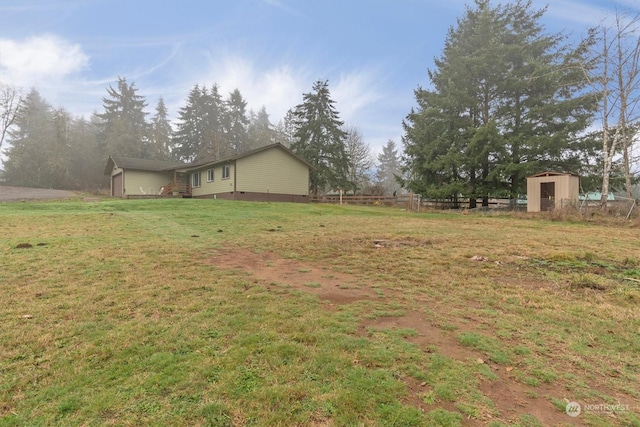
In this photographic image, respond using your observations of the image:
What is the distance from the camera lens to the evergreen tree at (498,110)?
2127 cm

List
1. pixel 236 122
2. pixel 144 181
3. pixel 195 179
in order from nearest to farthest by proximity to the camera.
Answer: pixel 195 179 → pixel 144 181 → pixel 236 122

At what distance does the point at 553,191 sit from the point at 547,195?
45 cm

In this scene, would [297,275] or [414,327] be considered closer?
[414,327]

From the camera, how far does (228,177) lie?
24516 millimetres

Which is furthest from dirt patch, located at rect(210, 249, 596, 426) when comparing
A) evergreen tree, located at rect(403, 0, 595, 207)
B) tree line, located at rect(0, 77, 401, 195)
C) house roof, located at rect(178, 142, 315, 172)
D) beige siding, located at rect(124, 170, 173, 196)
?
beige siding, located at rect(124, 170, 173, 196)

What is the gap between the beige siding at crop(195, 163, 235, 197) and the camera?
79.7ft

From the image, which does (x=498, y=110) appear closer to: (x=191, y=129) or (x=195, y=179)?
(x=195, y=179)

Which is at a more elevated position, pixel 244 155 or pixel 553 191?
pixel 244 155

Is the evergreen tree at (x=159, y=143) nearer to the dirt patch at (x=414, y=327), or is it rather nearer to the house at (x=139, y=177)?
the house at (x=139, y=177)

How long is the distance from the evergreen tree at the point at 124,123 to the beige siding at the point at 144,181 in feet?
43.1

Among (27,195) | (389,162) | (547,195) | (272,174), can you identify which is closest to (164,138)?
(27,195)

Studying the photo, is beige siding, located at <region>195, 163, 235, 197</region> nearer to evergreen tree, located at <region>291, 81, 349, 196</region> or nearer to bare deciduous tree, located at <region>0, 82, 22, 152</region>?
evergreen tree, located at <region>291, 81, 349, 196</region>

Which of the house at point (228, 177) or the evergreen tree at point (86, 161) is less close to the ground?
the evergreen tree at point (86, 161)

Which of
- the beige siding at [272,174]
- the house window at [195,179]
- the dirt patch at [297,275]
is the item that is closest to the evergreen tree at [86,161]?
the house window at [195,179]
